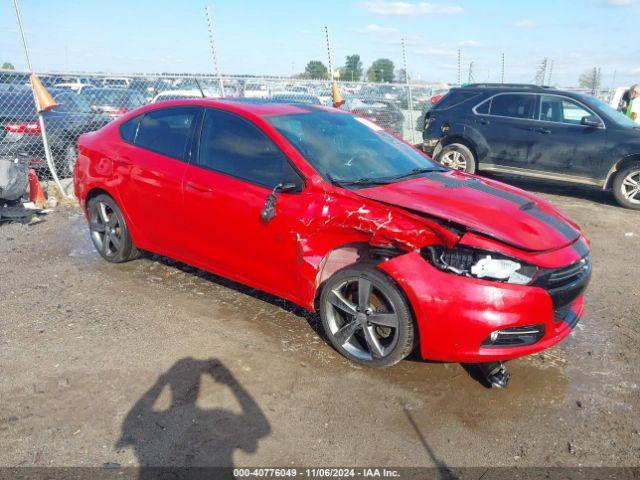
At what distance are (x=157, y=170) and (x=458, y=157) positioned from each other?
6268 mm

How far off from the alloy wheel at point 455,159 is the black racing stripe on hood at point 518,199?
533 cm

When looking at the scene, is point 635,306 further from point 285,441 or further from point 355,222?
point 285,441

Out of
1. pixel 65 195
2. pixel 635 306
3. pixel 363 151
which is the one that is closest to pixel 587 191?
pixel 635 306

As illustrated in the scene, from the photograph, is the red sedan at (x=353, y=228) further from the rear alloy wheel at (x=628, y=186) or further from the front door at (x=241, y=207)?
the rear alloy wheel at (x=628, y=186)

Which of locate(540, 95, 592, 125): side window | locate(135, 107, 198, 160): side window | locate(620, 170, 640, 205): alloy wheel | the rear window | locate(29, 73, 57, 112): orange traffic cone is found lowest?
locate(620, 170, 640, 205): alloy wheel

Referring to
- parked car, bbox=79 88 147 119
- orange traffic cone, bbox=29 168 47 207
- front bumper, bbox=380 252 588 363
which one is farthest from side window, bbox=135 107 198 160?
parked car, bbox=79 88 147 119

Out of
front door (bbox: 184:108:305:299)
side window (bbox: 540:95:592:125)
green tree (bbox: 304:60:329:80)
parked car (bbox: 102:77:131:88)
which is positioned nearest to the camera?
front door (bbox: 184:108:305:299)

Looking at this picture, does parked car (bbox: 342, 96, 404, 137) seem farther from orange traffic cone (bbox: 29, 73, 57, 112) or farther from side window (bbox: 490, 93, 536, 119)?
orange traffic cone (bbox: 29, 73, 57, 112)

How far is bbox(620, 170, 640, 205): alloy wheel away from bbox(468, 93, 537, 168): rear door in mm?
1495

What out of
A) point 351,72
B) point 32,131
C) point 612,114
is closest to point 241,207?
point 32,131

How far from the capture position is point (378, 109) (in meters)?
12.1

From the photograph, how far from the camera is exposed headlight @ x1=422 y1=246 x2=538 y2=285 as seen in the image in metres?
2.98

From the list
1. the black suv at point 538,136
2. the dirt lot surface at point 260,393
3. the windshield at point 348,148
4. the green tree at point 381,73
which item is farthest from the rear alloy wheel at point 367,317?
the green tree at point 381,73

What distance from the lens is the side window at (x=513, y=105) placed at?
8.70 metres
